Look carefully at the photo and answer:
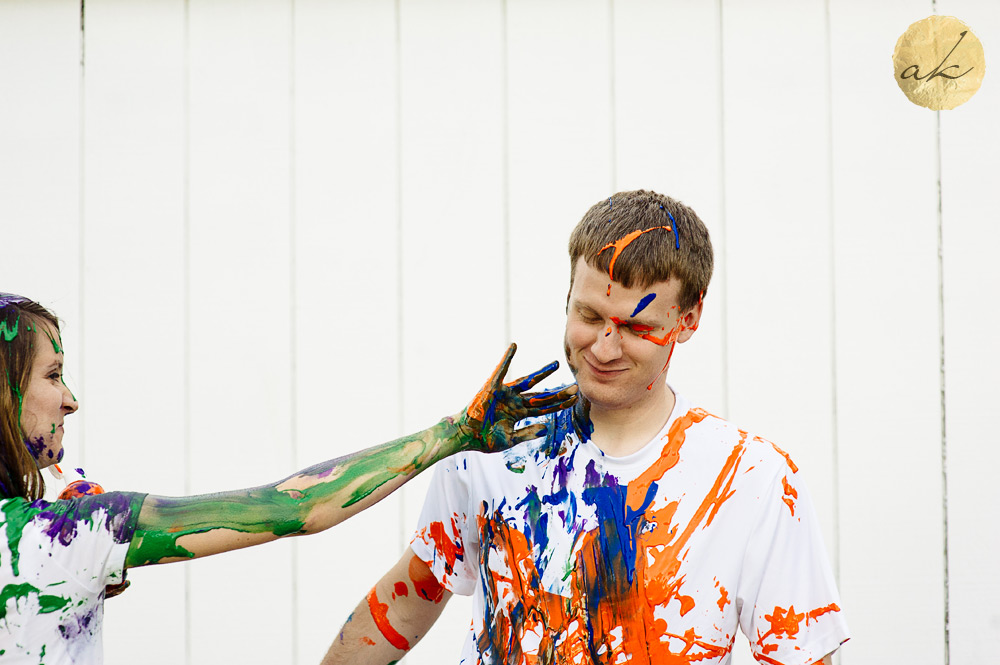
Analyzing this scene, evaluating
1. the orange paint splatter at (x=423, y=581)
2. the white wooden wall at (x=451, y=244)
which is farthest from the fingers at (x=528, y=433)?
the white wooden wall at (x=451, y=244)

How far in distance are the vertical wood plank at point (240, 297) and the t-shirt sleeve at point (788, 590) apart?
150 cm

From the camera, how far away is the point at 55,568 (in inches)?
53.2

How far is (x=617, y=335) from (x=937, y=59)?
168cm

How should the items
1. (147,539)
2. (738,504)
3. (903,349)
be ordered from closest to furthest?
(147,539) → (738,504) → (903,349)

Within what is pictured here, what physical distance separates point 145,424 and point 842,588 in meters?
2.07

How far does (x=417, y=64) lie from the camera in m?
2.58

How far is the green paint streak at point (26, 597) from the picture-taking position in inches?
52.5

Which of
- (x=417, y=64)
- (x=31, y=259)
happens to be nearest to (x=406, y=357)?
(x=417, y=64)

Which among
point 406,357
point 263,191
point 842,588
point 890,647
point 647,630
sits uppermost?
point 263,191

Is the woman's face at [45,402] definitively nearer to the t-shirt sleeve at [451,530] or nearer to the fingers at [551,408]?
the t-shirt sleeve at [451,530]

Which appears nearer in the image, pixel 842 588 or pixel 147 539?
pixel 147 539

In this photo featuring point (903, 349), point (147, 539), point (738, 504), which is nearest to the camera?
point (147, 539)

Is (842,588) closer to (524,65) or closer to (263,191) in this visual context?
(524,65)

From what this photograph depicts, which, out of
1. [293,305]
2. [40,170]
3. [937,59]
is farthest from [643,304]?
[40,170]
